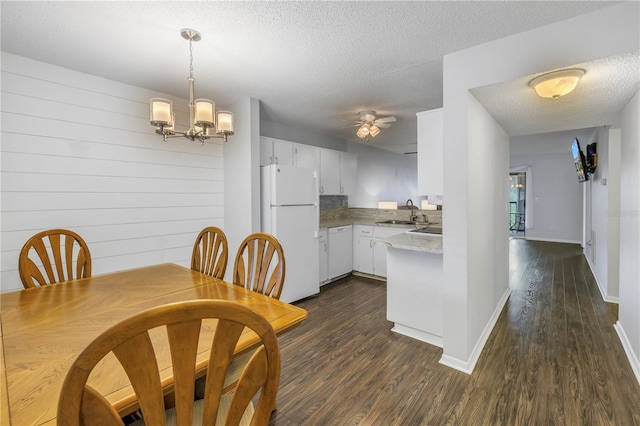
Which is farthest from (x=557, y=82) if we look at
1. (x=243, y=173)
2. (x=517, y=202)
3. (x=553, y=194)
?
(x=517, y=202)

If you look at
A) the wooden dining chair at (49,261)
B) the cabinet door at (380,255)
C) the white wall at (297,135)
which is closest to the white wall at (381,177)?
the white wall at (297,135)

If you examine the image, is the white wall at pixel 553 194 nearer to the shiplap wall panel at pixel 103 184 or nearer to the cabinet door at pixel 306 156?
the cabinet door at pixel 306 156

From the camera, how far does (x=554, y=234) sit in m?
7.29

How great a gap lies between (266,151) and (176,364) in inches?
125

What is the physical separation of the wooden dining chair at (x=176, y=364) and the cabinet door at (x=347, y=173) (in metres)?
4.09

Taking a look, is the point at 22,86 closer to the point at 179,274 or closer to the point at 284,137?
the point at 179,274

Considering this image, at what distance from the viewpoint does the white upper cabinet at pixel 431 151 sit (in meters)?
2.40

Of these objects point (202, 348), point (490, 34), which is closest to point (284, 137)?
point (490, 34)

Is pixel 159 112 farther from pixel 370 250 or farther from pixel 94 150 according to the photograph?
pixel 370 250

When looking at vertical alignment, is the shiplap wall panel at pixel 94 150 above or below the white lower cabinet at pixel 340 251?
above

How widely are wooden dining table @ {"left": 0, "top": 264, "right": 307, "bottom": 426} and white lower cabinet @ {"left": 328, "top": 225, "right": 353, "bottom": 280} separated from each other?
8.04ft

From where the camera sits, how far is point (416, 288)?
256 cm

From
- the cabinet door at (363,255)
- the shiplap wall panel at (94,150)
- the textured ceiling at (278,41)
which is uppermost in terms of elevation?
the textured ceiling at (278,41)

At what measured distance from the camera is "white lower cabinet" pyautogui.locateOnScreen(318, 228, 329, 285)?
13.1ft
